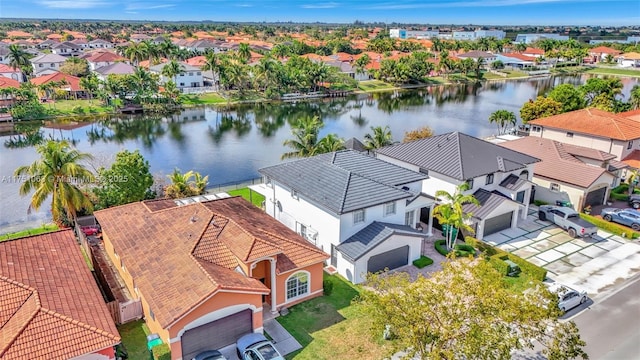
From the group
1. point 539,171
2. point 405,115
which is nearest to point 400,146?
point 539,171

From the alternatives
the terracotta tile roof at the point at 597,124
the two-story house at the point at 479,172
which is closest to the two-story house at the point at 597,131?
the terracotta tile roof at the point at 597,124

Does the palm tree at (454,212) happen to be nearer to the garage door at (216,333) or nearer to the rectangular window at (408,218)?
the rectangular window at (408,218)

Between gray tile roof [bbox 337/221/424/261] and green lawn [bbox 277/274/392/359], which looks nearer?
green lawn [bbox 277/274/392/359]

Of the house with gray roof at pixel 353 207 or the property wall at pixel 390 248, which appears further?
the house with gray roof at pixel 353 207

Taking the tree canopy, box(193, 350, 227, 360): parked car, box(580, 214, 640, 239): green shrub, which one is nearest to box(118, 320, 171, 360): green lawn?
box(193, 350, 227, 360): parked car

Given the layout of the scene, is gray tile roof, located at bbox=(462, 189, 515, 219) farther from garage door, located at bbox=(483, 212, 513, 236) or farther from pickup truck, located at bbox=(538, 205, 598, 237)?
pickup truck, located at bbox=(538, 205, 598, 237)

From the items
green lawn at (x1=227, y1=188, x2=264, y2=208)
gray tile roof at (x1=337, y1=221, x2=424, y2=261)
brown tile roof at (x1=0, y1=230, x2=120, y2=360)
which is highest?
brown tile roof at (x1=0, y1=230, x2=120, y2=360)

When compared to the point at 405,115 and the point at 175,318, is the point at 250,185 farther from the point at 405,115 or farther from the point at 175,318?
the point at 405,115
